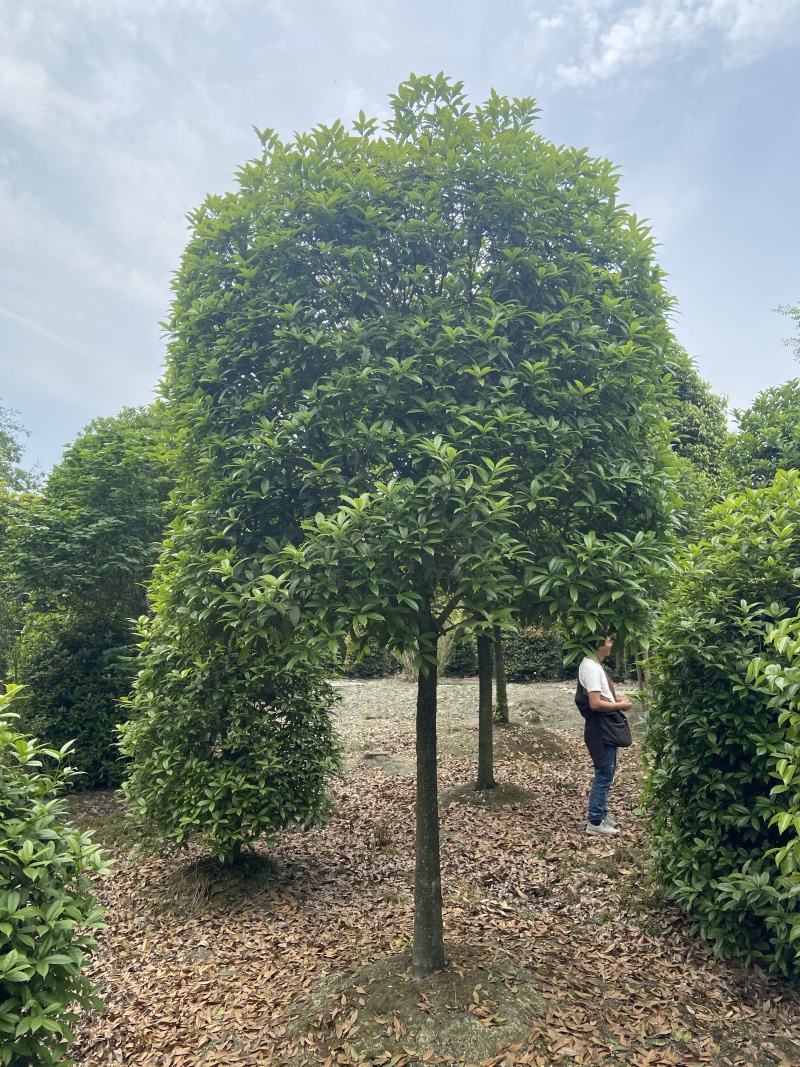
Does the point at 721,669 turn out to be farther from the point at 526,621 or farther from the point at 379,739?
the point at 379,739

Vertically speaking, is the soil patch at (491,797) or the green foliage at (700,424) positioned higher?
the green foliage at (700,424)

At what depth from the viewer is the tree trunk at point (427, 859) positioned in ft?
13.6

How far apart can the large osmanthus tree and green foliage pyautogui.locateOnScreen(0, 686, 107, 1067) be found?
1168 mm

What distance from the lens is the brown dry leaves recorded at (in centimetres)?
375

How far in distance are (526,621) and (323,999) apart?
2.74 m

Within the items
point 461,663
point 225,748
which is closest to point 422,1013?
point 225,748

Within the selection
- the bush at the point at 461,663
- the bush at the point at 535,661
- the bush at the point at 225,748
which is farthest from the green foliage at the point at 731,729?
the bush at the point at 461,663

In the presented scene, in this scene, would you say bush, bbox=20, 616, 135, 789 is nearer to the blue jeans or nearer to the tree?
the tree

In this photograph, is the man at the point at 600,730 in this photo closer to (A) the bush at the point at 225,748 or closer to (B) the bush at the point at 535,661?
(A) the bush at the point at 225,748

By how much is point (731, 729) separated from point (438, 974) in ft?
7.80

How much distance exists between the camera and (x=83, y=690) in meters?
9.92

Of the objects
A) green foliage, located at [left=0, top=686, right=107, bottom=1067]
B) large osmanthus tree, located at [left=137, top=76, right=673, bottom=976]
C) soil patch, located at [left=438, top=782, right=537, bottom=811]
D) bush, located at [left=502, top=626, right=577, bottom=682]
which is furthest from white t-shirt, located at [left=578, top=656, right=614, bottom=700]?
bush, located at [left=502, top=626, right=577, bottom=682]

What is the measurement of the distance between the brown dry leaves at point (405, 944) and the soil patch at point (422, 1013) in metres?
0.03

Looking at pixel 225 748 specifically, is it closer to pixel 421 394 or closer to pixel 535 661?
pixel 421 394
